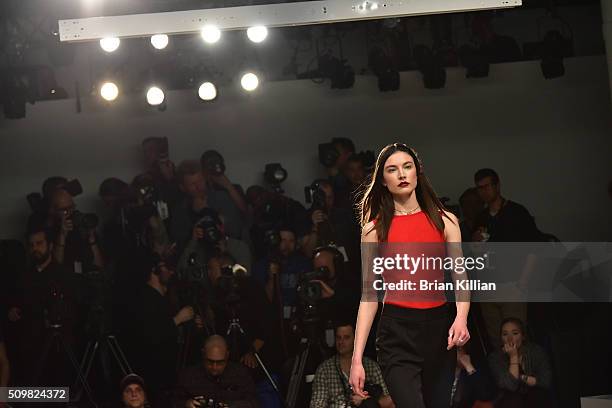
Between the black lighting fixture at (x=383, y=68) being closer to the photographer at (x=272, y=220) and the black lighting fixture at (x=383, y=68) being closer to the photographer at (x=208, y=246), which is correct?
the photographer at (x=272, y=220)

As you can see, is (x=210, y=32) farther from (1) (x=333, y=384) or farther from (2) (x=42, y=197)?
(1) (x=333, y=384)

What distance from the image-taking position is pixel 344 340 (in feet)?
18.5

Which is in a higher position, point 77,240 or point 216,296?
point 77,240

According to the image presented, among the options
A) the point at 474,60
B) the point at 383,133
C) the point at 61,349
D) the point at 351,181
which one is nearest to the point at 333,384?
the point at 351,181

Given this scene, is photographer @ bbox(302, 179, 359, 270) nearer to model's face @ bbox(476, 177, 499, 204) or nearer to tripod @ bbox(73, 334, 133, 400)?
model's face @ bbox(476, 177, 499, 204)

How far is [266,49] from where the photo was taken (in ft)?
23.0

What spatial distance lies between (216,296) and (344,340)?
2.90 feet

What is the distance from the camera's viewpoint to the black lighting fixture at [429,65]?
21.7ft

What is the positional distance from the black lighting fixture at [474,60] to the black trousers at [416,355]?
11.2 ft

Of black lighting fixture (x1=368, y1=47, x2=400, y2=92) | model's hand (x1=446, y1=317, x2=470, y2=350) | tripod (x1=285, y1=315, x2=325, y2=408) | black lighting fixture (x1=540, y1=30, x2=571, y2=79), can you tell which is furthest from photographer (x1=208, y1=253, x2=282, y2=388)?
model's hand (x1=446, y1=317, x2=470, y2=350)

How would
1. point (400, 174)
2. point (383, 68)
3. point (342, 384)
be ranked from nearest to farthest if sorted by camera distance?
point (400, 174) → point (342, 384) → point (383, 68)

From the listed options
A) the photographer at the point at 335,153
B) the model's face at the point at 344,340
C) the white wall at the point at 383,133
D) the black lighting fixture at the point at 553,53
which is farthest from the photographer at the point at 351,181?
the black lighting fixture at the point at 553,53

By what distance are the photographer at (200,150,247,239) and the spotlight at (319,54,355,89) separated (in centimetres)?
89

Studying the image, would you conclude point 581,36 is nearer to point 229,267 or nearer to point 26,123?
point 229,267
